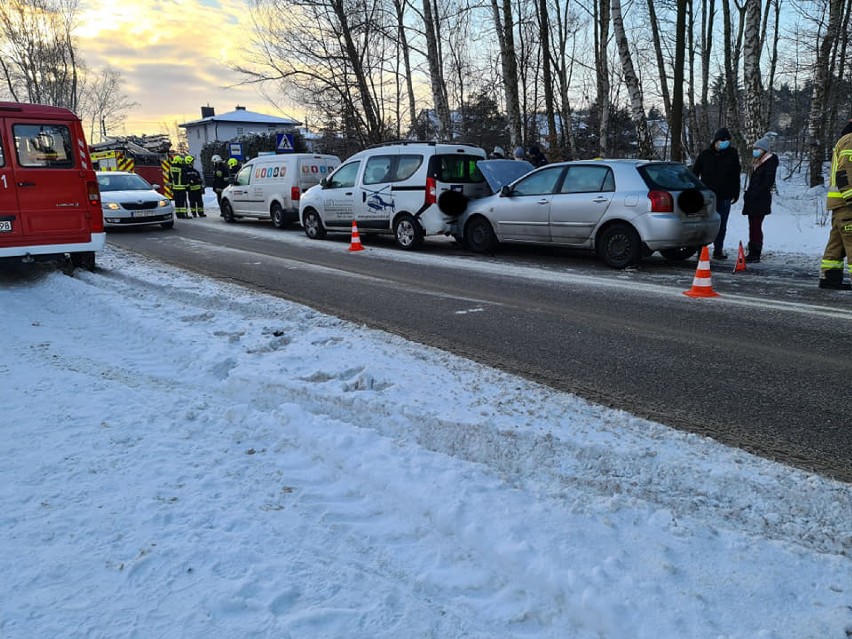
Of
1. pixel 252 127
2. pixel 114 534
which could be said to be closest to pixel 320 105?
pixel 114 534

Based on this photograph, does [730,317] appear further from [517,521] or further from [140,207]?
[140,207]

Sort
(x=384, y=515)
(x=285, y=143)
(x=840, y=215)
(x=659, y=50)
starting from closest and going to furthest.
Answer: (x=384, y=515), (x=840, y=215), (x=285, y=143), (x=659, y=50)

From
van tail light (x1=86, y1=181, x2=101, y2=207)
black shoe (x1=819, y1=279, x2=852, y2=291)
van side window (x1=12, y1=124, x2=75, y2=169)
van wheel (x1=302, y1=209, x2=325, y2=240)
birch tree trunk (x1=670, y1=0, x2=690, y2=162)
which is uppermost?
birch tree trunk (x1=670, y1=0, x2=690, y2=162)

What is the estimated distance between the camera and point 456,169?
11.9 metres

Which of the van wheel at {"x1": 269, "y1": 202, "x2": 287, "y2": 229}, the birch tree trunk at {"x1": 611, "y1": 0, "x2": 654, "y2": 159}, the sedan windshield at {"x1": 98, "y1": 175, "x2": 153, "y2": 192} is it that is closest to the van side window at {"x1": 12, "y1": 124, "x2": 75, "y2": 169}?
the sedan windshield at {"x1": 98, "y1": 175, "x2": 153, "y2": 192}

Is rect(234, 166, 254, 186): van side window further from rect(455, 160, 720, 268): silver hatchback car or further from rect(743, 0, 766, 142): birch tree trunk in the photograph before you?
rect(743, 0, 766, 142): birch tree trunk

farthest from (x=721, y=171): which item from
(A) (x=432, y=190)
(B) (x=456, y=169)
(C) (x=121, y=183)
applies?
(C) (x=121, y=183)

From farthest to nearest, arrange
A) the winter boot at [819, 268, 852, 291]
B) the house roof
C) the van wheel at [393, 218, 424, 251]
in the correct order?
the house roof → the van wheel at [393, 218, 424, 251] → the winter boot at [819, 268, 852, 291]

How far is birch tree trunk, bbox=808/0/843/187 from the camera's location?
16172 millimetres

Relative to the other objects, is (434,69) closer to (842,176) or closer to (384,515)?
(842,176)

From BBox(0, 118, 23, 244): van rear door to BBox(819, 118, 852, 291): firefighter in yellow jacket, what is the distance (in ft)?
34.2

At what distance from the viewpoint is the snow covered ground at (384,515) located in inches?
84.0

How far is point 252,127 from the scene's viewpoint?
64.4 m

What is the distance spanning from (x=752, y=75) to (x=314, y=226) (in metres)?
11.3
